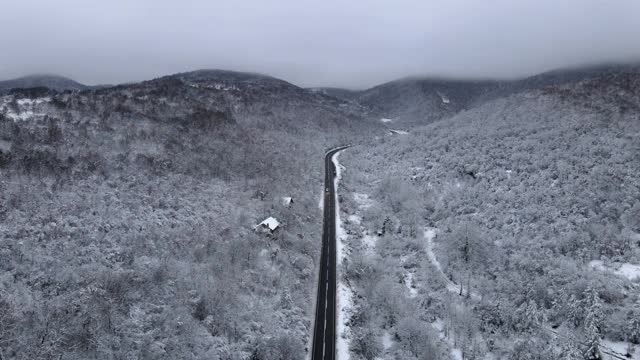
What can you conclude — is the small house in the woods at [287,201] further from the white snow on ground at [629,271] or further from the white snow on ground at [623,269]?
the white snow on ground at [629,271]

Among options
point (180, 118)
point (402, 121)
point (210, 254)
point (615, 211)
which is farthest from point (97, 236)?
point (402, 121)

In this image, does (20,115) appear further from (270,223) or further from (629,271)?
(629,271)

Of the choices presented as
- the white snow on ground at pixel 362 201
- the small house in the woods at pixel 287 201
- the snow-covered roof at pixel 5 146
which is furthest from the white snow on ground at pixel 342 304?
the snow-covered roof at pixel 5 146

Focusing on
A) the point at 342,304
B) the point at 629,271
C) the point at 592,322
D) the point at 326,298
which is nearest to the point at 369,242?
the point at 326,298

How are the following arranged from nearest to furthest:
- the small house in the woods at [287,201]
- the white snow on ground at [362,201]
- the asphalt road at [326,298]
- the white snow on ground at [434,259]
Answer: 1. the asphalt road at [326,298]
2. the white snow on ground at [434,259]
3. the small house in the woods at [287,201]
4. the white snow on ground at [362,201]

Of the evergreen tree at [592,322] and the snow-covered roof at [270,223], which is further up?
the snow-covered roof at [270,223]

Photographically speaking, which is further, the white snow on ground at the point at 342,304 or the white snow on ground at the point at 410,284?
the white snow on ground at the point at 410,284

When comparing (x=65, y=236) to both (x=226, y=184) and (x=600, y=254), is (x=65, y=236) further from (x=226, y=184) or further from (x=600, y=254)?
(x=600, y=254)
